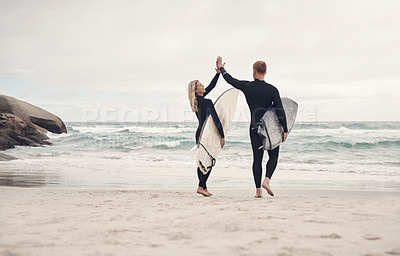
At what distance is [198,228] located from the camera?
325 cm

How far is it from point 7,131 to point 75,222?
18872 mm

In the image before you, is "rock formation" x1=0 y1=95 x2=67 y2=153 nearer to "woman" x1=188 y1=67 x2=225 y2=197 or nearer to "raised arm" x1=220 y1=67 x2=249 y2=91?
"woman" x1=188 y1=67 x2=225 y2=197

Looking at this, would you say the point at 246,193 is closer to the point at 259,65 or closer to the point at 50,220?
the point at 259,65

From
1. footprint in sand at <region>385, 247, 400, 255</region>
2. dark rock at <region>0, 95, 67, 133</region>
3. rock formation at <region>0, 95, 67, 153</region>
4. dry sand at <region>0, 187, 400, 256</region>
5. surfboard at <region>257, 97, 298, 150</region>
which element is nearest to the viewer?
footprint in sand at <region>385, 247, 400, 255</region>

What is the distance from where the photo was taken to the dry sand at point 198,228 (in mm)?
2656

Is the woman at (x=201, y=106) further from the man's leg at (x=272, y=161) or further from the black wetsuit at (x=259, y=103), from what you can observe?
the man's leg at (x=272, y=161)

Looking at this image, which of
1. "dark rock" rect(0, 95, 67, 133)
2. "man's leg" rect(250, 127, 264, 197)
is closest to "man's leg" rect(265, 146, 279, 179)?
"man's leg" rect(250, 127, 264, 197)

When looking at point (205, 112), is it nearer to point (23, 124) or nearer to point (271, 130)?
point (271, 130)

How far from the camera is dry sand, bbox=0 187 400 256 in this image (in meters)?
2.66

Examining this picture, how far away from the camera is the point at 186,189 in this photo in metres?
6.80

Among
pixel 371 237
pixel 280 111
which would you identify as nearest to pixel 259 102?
pixel 280 111

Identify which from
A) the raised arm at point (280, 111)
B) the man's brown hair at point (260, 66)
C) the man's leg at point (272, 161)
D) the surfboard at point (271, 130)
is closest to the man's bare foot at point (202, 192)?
Result: the man's leg at point (272, 161)

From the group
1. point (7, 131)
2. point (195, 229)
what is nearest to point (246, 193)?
point (195, 229)

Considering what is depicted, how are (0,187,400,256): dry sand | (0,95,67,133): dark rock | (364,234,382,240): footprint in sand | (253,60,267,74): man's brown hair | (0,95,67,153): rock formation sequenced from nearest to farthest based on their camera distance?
(0,187,400,256): dry sand, (364,234,382,240): footprint in sand, (253,60,267,74): man's brown hair, (0,95,67,153): rock formation, (0,95,67,133): dark rock
